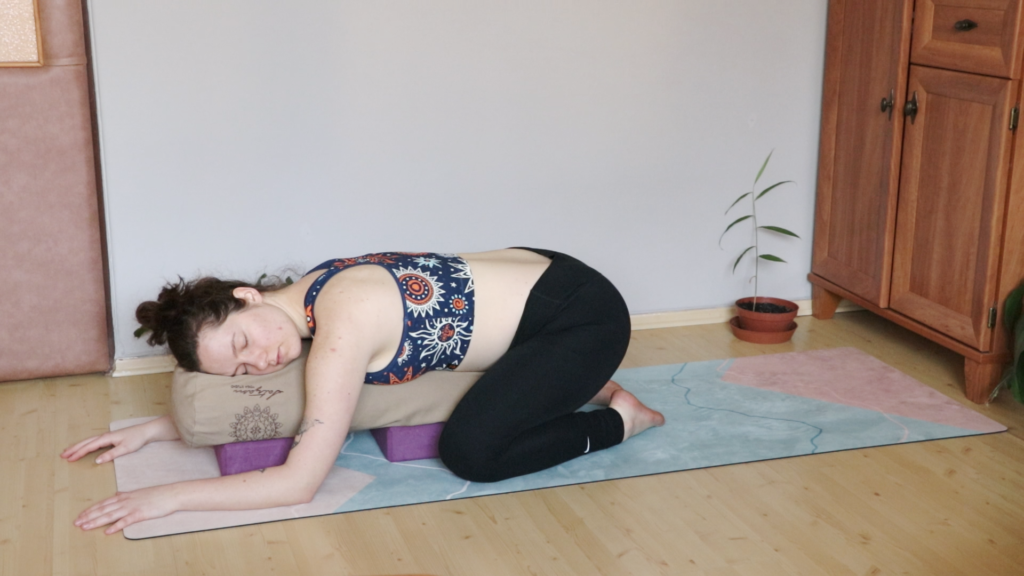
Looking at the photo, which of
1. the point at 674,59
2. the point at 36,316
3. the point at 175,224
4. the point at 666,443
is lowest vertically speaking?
the point at 666,443

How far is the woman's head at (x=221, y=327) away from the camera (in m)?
1.89

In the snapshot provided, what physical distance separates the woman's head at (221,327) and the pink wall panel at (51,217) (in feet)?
2.48

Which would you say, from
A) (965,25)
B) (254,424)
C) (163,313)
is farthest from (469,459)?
(965,25)

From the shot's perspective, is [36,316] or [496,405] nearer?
[496,405]

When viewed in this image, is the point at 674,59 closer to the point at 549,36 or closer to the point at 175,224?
the point at 549,36

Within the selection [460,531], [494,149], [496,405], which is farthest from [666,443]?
[494,149]

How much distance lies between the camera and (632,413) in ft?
7.53

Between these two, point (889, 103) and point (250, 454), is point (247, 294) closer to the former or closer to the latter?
point (250, 454)

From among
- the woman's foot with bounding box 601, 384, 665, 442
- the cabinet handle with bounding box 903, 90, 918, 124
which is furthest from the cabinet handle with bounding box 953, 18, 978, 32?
the woman's foot with bounding box 601, 384, 665, 442

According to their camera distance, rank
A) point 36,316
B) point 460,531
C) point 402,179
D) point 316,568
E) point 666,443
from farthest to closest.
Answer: point 402,179
point 36,316
point 666,443
point 460,531
point 316,568

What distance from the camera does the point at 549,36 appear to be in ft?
9.51

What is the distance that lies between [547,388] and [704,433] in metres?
0.49

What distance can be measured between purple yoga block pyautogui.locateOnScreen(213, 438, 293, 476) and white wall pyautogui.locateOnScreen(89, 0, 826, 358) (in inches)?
33.1

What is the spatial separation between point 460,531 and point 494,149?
137 cm
